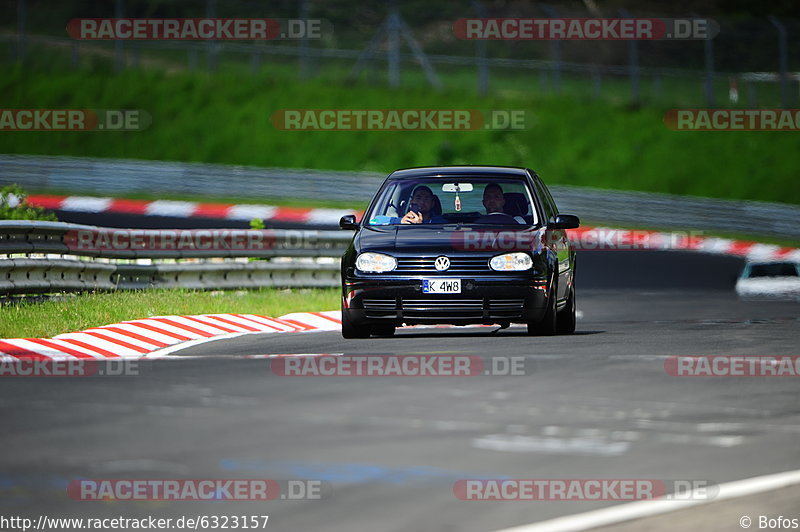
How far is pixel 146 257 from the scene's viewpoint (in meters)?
19.1

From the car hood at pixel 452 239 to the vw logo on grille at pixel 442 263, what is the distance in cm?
8

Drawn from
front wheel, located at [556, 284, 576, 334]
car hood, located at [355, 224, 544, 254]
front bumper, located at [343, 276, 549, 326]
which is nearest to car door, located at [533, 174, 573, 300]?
front wheel, located at [556, 284, 576, 334]

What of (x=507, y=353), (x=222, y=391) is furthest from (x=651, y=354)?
(x=222, y=391)

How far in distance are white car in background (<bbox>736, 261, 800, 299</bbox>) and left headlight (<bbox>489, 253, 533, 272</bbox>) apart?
12.5 meters

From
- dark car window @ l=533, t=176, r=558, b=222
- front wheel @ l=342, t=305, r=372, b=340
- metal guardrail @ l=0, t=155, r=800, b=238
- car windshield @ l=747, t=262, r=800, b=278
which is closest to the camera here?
front wheel @ l=342, t=305, r=372, b=340

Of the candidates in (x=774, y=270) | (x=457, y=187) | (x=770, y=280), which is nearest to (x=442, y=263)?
(x=457, y=187)

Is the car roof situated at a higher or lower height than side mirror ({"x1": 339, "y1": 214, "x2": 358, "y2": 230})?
higher

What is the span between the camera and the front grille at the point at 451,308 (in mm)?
14039

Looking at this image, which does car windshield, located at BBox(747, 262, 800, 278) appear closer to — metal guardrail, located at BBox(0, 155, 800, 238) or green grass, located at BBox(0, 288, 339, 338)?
green grass, located at BBox(0, 288, 339, 338)

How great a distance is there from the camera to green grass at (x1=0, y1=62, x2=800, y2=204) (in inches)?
1774

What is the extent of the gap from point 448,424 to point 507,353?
3737 mm

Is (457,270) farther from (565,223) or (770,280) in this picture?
(770,280)

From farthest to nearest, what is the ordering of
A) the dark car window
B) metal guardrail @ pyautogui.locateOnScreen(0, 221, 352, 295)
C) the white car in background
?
the white car in background
metal guardrail @ pyautogui.locateOnScreen(0, 221, 352, 295)
the dark car window

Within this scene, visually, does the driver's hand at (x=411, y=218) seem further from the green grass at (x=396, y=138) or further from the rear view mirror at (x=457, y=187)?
the green grass at (x=396, y=138)
